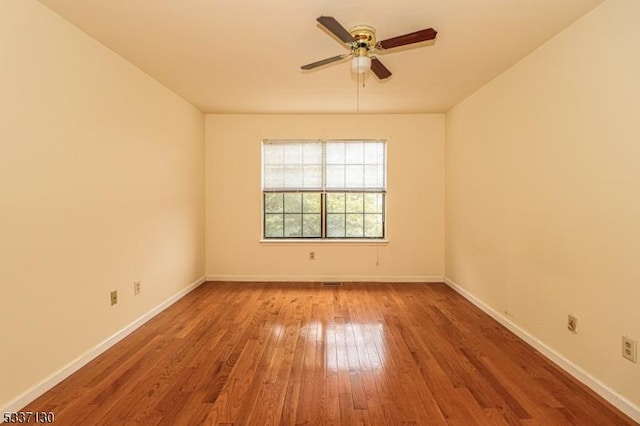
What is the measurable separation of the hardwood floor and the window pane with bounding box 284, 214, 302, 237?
5.30 ft

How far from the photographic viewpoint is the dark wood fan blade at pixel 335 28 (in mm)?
1998

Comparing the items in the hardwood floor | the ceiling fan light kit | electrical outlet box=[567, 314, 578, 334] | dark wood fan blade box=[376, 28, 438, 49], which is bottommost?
the hardwood floor

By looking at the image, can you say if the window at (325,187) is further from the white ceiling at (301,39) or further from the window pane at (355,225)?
the white ceiling at (301,39)

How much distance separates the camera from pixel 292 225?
5.15 meters

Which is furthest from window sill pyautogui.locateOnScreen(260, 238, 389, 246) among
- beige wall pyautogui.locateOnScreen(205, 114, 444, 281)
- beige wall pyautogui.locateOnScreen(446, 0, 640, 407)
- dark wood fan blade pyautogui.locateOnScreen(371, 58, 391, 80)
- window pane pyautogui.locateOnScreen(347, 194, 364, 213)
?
dark wood fan blade pyautogui.locateOnScreen(371, 58, 391, 80)

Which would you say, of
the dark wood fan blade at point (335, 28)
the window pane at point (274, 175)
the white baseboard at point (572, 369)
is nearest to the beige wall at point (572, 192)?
the white baseboard at point (572, 369)

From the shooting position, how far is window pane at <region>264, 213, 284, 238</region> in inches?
203

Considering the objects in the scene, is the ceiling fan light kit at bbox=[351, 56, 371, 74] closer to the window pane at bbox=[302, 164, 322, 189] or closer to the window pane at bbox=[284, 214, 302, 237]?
the window pane at bbox=[302, 164, 322, 189]

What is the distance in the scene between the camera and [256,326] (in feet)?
10.8

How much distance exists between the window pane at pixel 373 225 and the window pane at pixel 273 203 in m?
1.29

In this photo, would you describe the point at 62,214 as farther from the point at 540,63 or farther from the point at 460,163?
the point at 460,163

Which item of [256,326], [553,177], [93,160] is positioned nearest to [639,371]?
[553,177]

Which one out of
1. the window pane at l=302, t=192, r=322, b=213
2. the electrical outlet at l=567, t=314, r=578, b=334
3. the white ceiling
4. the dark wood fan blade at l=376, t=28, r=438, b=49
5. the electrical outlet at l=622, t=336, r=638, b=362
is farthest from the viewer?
the window pane at l=302, t=192, r=322, b=213

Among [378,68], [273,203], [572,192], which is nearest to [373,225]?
[273,203]
